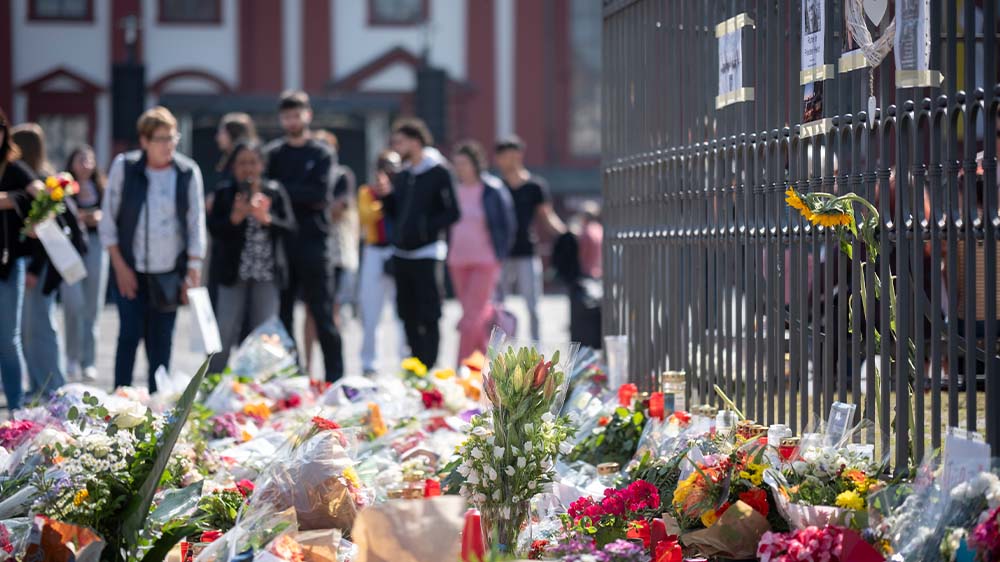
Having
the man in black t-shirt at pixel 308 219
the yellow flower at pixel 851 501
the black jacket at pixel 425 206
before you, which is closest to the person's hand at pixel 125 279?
the man in black t-shirt at pixel 308 219

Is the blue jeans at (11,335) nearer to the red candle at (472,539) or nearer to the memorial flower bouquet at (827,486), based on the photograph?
the red candle at (472,539)

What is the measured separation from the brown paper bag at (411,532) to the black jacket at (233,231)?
621 centimetres

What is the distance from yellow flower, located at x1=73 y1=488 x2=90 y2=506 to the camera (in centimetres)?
460

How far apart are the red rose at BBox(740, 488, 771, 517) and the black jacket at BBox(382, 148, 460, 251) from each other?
6.35m

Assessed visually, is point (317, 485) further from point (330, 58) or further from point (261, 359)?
point (330, 58)

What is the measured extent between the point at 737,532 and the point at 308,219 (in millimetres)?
6413

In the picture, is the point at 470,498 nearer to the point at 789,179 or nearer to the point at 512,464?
the point at 512,464

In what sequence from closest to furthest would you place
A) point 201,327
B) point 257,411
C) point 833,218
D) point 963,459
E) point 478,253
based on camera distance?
1. point 963,459
2. point 833,218
3. point 257,411
4. point 201,327
5. point 478,253

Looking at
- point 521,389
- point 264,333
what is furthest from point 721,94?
point 264,333

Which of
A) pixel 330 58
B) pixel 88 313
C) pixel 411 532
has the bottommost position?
pixel 411 532

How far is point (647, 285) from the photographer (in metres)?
7.47

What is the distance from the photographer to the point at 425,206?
36.8 ft

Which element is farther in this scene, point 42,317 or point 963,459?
point 42,317

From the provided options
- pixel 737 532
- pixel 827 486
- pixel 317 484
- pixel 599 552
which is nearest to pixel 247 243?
pixel 317 484
